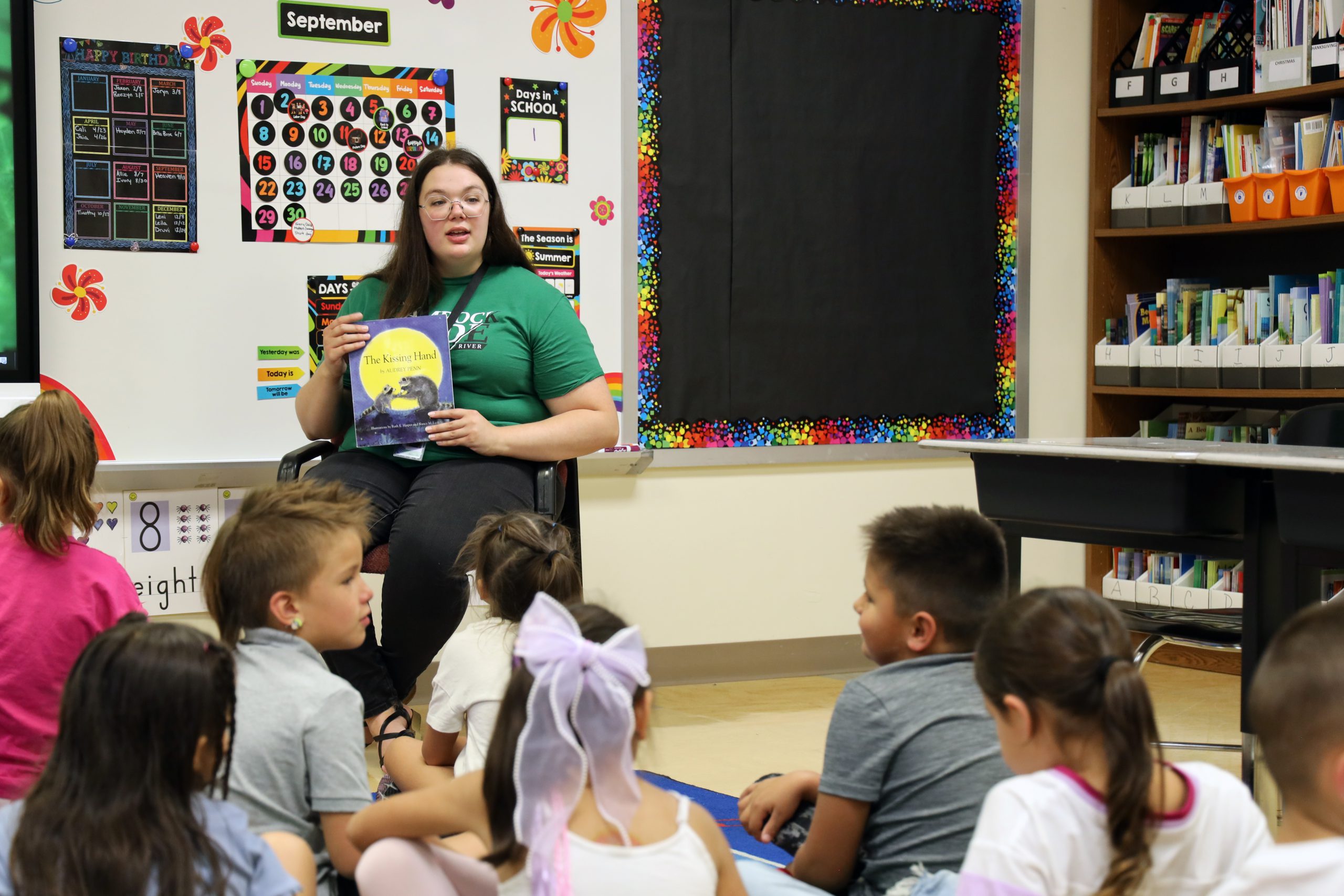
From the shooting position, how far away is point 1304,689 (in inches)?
41.5

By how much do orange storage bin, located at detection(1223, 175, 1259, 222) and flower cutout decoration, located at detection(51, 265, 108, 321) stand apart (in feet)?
10.5

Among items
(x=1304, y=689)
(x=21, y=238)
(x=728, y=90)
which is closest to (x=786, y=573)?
(x=728, y=90)

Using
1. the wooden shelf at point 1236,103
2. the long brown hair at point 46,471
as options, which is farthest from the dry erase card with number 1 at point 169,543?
the wooden shelf at point 1236,103

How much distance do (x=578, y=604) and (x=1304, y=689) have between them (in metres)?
0.69

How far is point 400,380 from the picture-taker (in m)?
2.77

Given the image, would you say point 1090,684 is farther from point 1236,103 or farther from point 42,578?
point 1236,103

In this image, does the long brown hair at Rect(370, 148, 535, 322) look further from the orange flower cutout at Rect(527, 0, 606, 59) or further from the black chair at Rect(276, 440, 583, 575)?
the orange flower cutout at Rect(527, 0, 606, 59)

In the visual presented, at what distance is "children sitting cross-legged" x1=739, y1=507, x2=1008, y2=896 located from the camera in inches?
55.6

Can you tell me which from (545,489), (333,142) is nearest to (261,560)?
(545,489)

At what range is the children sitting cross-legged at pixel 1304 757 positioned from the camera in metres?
1.00

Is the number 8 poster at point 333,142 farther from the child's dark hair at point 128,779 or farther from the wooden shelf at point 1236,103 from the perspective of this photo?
the child's dark hair at point 128,779

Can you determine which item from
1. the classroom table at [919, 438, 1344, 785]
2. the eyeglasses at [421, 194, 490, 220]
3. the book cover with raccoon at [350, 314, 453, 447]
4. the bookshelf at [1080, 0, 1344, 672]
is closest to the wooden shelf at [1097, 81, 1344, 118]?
the bookshelf at [1080, 0, 1344, 672]

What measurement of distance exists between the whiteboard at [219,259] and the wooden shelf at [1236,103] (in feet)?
5.81

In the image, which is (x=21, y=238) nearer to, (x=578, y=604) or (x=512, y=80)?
(x=512, y=80)
